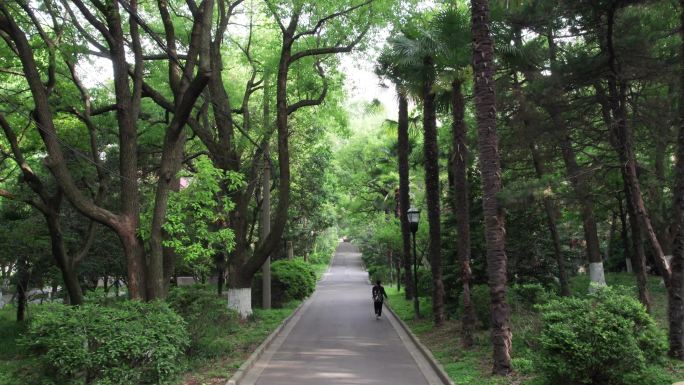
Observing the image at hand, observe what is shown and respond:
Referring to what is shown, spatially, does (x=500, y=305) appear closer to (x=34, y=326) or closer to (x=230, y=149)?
(x=34, y=326)

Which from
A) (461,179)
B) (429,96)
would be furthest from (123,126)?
(429,96)

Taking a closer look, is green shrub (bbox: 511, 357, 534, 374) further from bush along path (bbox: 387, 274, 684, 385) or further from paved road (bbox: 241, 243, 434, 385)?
paved road (bbox: 241, 243, 434, 385)

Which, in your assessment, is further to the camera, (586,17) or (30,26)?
(30,26)

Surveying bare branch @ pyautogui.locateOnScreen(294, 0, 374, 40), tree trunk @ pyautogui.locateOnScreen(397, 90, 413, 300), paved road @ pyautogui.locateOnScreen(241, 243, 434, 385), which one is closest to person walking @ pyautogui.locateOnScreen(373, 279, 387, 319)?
paved road @ pyautogui.locateOnScreen(241, 243, 434, 385)

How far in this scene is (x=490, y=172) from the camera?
9914 millimetres

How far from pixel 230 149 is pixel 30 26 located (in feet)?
21.9

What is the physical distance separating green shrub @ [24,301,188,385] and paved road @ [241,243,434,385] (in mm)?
2476

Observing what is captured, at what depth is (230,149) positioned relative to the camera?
18.2 meters

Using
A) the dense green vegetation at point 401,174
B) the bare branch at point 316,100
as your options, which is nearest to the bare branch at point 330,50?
the dense green vegetation at point 401,174

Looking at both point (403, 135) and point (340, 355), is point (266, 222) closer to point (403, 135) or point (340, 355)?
point (403, 135)

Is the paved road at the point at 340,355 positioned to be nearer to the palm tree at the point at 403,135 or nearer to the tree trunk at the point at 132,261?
the tree trunk at the point at 132,261

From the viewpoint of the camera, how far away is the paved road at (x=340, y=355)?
32.7 feet

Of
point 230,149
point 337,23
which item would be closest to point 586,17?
point 337,23

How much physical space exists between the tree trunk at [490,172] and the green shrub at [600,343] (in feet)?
5.20
